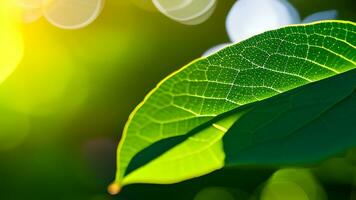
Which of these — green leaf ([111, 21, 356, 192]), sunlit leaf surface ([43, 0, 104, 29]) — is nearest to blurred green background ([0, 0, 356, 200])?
sunlit leaf surface ([43, 0, 104, 29])

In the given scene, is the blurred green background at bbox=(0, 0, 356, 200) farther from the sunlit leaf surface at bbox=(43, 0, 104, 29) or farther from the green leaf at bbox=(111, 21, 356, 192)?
the green leaf at bbox=(111, 21, 356, 192)

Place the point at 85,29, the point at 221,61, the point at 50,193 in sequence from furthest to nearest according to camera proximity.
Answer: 1. the point at 85,29
2. the point at 50,193
3. the point at 221,61

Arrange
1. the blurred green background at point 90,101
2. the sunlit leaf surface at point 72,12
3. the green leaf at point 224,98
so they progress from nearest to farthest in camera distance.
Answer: the green leaf at point 224,98, the blurred green background at point 90,101, the sunlit leaf surface at point 72,12

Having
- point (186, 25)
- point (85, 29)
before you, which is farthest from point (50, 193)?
point (186, 25)

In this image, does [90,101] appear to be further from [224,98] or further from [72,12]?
[224,98]

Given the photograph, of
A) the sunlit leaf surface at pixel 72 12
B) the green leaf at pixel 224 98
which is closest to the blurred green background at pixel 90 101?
the sunlit leaf surface at pixel 72 12

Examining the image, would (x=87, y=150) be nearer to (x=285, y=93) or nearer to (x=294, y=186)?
(x=294, y=186)

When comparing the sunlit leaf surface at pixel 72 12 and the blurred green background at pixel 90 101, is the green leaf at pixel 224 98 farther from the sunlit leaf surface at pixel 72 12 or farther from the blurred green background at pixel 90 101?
the sunlit leaf surface at pixel 72 12
